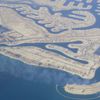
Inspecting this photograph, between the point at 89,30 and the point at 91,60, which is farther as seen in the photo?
the point at 89,30

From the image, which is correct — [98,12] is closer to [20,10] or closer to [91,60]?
[20,10]

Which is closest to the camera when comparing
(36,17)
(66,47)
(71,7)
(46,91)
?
(46,91)

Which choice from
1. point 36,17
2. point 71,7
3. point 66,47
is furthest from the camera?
point 71,7

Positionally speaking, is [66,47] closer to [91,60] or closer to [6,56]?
[91,60]

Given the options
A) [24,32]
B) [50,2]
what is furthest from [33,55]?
[50,2]

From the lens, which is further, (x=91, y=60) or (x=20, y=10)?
(x=20, y=10)

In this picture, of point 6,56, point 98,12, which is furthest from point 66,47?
point 98,12

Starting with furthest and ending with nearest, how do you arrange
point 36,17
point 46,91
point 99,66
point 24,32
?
point 36,17
point 24,32
point 99,66
point 46,91

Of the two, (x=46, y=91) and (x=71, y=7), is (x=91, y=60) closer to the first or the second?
(x=46, y=91)

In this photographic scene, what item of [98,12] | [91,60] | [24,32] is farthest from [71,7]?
[91,60]
